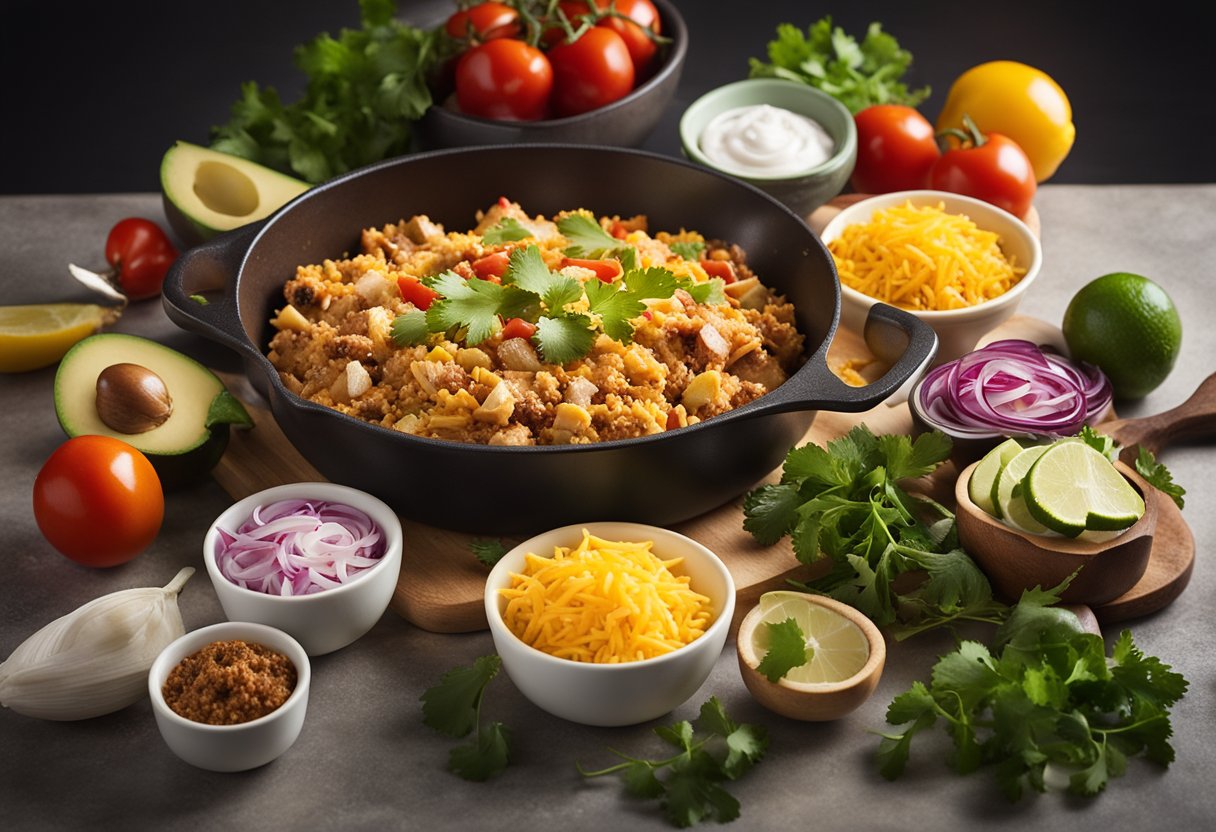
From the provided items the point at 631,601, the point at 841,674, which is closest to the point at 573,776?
the point at 631,601

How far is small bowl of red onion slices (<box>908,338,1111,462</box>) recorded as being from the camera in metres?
4.66

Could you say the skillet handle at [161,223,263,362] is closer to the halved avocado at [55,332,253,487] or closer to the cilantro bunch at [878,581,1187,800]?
the halved avocado at [55,332,253,487]

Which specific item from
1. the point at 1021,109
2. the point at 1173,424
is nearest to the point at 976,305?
the point at 1173,424

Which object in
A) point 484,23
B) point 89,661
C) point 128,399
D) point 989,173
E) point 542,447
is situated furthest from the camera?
point 484,23

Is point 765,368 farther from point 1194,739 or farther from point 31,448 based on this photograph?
point 31,448

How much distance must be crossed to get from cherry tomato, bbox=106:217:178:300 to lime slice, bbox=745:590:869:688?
3.05m

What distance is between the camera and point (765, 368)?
4.62 metres

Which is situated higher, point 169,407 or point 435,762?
point 169,407

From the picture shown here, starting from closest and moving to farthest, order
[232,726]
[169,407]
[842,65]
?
1. [232,726]
2. [169,407]
3. [842,65]

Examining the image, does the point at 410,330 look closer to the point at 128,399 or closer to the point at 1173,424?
the point at 128,399

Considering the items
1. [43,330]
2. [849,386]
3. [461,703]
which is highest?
[849,386]

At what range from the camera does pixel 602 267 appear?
477 centimetres

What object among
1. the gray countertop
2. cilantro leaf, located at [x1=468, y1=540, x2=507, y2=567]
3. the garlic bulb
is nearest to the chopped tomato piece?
cilantro leaf, located at [x1=468, y1=540, x2=507, y2=567]

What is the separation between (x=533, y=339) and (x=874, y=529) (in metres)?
1.19
